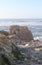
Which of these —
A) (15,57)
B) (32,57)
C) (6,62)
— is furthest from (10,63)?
(32,57)

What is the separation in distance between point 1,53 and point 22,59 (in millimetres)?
915

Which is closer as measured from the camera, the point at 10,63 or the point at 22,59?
the point at 10,63

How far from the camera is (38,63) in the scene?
657 cm

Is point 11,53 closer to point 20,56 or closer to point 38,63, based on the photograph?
point 20,56

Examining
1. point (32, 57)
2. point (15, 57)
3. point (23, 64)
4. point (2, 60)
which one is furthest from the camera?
point (32, 57)

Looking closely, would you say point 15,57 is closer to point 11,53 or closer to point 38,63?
point 11,53

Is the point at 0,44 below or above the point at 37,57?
above

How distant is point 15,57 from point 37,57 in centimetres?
94

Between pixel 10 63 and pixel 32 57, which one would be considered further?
pixel 32 57

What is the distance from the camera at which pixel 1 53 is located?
6.19m

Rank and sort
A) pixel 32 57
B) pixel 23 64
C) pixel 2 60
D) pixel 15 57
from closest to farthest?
pixel 2 60 < pixel 23 64 < pixel 15 57 < pixel 32 57

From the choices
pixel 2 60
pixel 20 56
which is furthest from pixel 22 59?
pixel 2 60

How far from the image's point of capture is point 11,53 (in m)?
6.72

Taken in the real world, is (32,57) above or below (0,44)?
below
